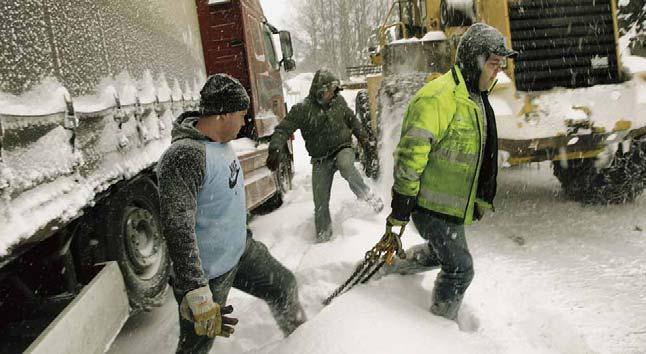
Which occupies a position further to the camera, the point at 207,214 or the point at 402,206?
the point at 402,206

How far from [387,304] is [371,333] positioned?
17.0 inches

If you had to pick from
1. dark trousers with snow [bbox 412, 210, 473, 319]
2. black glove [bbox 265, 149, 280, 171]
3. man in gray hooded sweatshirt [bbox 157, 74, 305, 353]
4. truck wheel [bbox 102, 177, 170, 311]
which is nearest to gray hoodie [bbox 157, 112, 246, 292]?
man in gray hooded sweatshirt [bbox 157, 74, 305, 353]

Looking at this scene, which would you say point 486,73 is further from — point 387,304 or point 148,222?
point 148,222

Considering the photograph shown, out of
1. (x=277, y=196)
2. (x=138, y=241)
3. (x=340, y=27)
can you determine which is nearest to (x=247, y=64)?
(x=277, y=196)

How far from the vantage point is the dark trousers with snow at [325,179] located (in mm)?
4523

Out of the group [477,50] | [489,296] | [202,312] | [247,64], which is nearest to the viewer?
[202,312]

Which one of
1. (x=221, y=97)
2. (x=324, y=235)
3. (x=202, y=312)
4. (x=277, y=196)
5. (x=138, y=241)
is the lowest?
(x=324, y=235)

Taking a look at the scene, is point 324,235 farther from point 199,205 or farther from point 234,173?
point 199,205

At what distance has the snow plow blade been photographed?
64.5 inches

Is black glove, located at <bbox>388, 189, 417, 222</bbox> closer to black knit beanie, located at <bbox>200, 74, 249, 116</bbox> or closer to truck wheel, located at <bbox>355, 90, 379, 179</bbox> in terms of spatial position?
black knit beanie, located at <bbox>200, 74, 249, 116</bbox>

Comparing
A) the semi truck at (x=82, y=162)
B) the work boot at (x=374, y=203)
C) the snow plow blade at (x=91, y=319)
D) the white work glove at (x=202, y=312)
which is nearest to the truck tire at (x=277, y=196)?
the work boot at (x=374, y=203)

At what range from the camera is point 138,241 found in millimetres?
3035

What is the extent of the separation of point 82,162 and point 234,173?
0.71 m

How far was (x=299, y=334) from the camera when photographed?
97.8 inches
